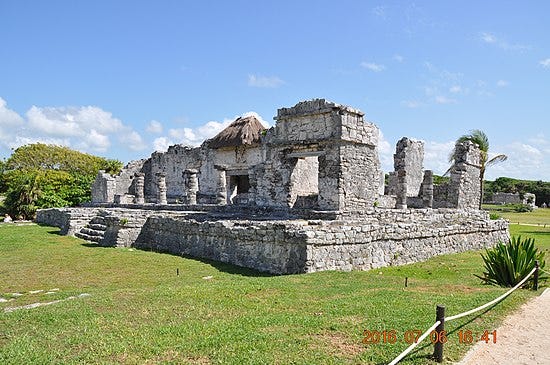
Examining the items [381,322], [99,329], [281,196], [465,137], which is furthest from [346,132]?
[465,137]

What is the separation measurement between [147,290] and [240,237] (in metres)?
3.34

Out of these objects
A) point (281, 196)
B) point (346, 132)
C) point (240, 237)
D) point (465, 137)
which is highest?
point (465, 137)

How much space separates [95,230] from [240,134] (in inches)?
505

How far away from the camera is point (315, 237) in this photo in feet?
28.0

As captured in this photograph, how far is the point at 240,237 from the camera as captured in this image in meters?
9.93

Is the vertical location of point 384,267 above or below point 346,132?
below

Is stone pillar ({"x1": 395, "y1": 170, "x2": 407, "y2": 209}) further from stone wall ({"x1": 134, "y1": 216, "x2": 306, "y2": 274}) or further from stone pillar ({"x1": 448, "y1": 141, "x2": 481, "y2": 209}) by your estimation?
stone wall ({"x1": 134, "y1": 216, "x2": 306, "y2": 274})

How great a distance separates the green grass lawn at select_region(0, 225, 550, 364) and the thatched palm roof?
16853 millimetres

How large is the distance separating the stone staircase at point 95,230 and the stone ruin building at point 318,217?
0.05 m

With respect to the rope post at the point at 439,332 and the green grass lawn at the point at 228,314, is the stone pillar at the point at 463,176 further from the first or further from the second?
the rope post at the point at 439,332

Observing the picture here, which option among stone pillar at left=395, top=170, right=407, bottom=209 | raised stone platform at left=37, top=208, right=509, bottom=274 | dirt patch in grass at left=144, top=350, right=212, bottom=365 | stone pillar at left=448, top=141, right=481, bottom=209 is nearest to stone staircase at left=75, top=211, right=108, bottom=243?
raised stone platform at left=37, top=208, right=509, bottom=274

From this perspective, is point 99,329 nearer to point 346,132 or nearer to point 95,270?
point 95,270

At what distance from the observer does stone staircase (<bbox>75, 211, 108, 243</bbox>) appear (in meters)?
14.2

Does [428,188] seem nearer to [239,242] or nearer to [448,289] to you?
[239,242]
